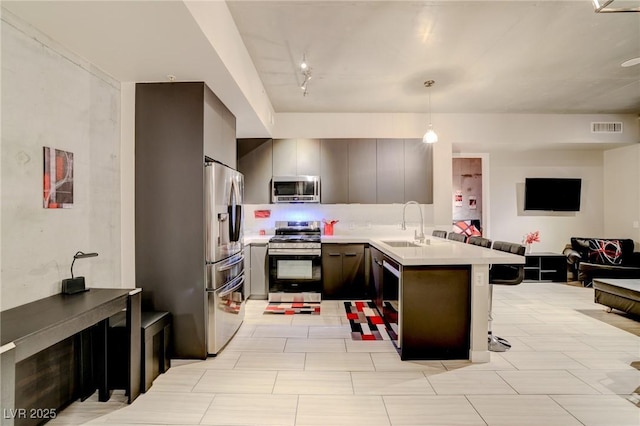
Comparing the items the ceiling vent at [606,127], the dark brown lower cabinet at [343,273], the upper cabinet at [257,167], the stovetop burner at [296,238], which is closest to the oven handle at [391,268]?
the dark brown lower cabinet at [343,273]

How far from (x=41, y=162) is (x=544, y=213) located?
7433mm

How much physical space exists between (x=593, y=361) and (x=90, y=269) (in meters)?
4.27

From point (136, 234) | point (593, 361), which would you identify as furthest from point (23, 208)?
point (593, 361)

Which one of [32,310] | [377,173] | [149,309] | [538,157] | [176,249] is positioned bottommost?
[149,309]

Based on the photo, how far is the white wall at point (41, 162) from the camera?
1.76 m

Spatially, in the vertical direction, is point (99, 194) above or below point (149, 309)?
above

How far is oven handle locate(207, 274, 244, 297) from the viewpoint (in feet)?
9.22

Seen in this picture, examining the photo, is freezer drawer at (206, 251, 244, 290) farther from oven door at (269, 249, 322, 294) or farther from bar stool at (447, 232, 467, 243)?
bar stool at (447, 232, 467, 243)

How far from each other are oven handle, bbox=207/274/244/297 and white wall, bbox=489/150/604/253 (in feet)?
16.7

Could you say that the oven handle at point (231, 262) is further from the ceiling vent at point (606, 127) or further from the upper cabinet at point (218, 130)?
the ceiling vent at point (606, 127)

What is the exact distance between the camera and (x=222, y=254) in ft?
9.48

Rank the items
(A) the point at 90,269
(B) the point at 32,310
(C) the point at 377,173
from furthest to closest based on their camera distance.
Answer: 1. (C) the point at 377,173
2. (A) the point at 90,269
3. (B) the point at 32,310

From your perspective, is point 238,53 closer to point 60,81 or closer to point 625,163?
point 60,81

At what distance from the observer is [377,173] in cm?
485
